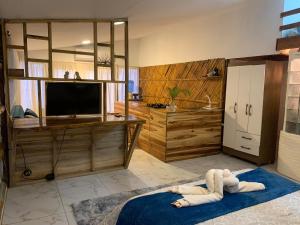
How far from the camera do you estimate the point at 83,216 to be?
250 cm

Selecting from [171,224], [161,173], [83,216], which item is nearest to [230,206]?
[171,224]

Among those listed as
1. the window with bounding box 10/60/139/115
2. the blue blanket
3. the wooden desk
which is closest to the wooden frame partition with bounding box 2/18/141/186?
the wooden desk

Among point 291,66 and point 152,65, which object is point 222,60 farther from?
point 152,65

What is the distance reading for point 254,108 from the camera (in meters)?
4.20

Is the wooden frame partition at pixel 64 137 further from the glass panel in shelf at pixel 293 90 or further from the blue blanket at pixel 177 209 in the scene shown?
the glass panel in shelf at pixel 293 90

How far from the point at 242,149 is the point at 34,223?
11.8ft

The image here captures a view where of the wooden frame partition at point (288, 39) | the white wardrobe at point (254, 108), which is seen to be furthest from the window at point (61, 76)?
the wooden frame partition at point (288, 39)

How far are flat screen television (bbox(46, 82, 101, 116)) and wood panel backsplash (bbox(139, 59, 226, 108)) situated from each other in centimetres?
265

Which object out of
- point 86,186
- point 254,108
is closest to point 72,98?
point 86,186

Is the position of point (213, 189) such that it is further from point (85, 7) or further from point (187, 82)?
point (187, 82)

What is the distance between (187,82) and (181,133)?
190cm

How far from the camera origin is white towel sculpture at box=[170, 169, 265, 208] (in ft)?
5.68

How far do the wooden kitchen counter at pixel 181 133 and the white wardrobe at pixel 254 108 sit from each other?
363mm

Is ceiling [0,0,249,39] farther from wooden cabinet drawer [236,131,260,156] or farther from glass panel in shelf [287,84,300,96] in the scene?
wooden cabinet drawer [236,131,260,156]
